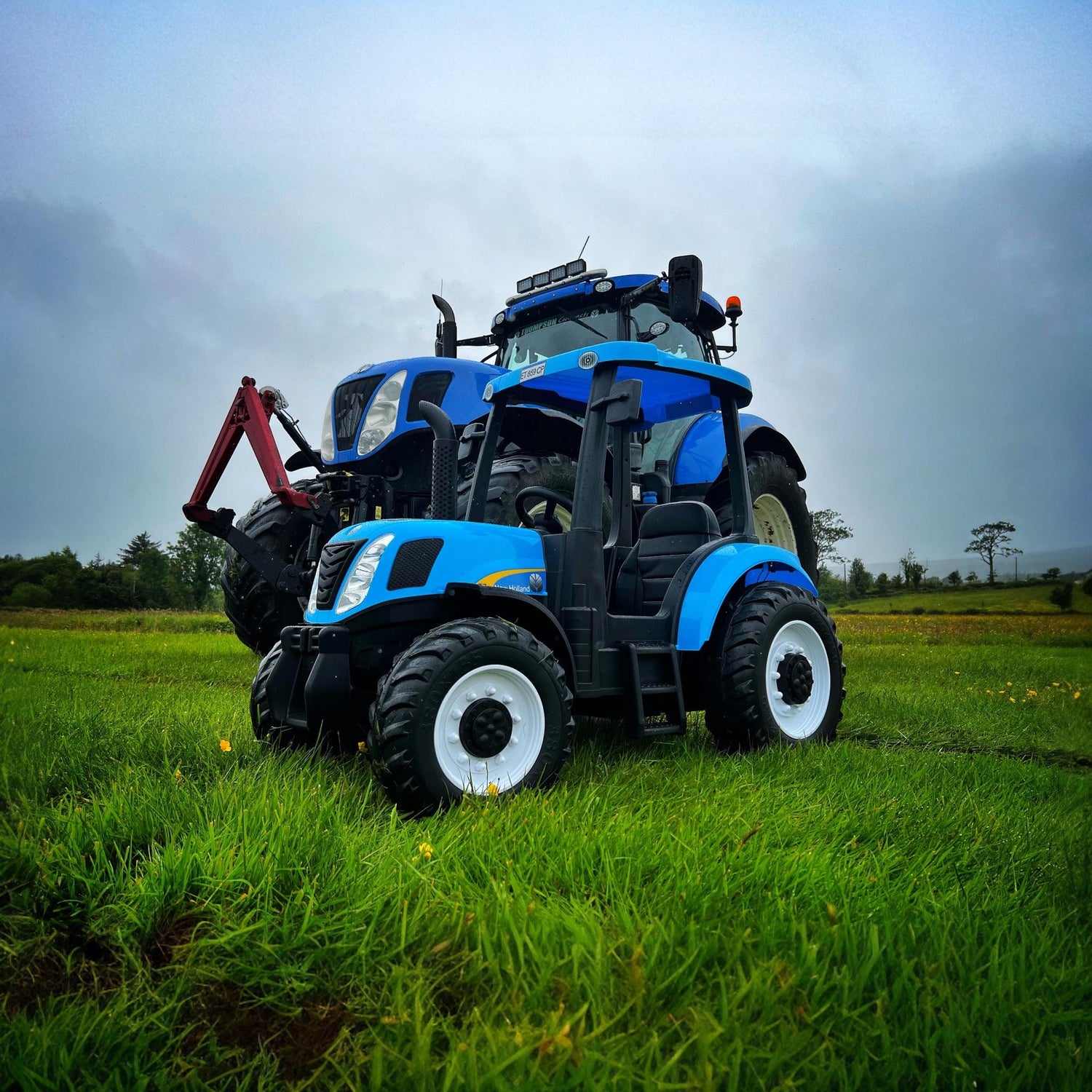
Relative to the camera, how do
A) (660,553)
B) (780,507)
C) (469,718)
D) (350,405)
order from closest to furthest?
(469,718) < (660,553) < (350,405) < (780,507)

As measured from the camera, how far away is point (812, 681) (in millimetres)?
4531

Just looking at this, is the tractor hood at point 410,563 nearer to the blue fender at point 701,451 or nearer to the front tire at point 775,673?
the front tire at point 775,673

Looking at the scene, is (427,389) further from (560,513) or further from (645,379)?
(645,379)

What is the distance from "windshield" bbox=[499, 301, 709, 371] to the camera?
639cm

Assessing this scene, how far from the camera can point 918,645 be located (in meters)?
11.0

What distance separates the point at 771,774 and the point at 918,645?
8207 mm

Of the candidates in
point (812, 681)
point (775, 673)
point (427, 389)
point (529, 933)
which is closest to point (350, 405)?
point (427, 389)

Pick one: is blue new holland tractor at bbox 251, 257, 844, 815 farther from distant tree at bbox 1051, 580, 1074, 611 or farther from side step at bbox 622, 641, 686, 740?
distant tree at bbox 1051, 580, 1074, 611

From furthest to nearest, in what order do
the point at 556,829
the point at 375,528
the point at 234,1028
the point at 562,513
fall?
1. the point at 562,513
2. the point at 375,528
3. the point at 556,829
4. the point at 234,1028

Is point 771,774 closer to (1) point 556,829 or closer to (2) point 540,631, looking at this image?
(2) point 540,631

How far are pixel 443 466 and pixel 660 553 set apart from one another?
1287mm

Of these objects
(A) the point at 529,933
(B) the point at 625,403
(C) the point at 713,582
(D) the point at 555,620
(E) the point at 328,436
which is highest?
(E) the point at 328,436

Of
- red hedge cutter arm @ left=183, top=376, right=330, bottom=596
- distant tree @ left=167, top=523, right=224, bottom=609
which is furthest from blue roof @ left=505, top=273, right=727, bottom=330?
distant tree @ left=167, top=523, right=224, bottom=609

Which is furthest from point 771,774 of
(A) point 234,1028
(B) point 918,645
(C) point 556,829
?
(B) point 918,645
